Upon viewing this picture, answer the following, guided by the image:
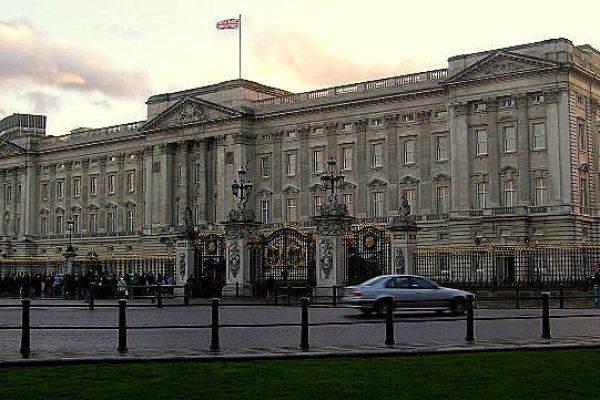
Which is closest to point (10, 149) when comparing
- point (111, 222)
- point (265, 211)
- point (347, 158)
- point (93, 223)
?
point (93, 223)

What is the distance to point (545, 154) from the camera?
67.3 meters

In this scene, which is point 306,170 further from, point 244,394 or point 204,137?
point 244,394

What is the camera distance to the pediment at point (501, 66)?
66.5m

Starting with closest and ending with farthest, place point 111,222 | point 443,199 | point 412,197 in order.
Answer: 1. point 443,199
2. point 412,197
3. point 111,222

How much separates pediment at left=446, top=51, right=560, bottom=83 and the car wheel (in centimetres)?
3941

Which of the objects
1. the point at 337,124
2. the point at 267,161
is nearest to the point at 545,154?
the point at 337,124

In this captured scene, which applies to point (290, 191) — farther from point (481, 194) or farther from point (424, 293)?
point (424, 293)

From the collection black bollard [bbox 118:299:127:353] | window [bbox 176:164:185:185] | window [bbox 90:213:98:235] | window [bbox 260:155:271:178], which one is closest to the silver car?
black bollard [bbox 118:299:127:353]

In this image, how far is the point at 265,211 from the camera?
86000 millimetres

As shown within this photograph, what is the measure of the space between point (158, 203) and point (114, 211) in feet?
29.5

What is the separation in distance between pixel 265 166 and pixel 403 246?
48726 millimetres

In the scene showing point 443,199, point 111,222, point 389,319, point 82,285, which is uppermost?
point 443,199

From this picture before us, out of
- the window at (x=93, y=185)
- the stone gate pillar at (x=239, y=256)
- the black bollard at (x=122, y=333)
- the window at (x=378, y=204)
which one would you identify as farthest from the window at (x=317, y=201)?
the black bollard at (x=122, y=333)

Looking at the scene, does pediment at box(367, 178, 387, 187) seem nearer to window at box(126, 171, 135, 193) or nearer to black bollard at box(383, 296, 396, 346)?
window at box(126, 171, 135, 193)
